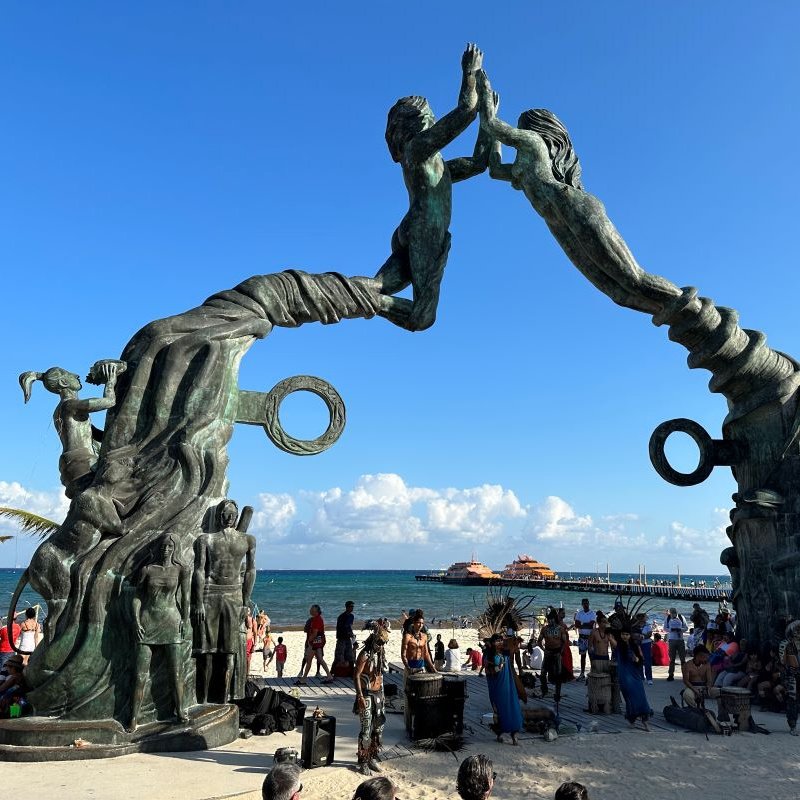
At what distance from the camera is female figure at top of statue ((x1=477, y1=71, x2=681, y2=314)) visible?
1159cm

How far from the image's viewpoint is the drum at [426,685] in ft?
26.3

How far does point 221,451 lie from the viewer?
907 centimetres

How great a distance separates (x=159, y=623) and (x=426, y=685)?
10.1 feet

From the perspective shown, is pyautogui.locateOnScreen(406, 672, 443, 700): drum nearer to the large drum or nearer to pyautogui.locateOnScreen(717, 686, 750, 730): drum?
the large drum

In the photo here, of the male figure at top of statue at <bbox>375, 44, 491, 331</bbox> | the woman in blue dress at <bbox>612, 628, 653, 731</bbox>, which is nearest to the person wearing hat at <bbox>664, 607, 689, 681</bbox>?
the woman in blue dress at <bbox>612, 628, 653, 731</bbox>

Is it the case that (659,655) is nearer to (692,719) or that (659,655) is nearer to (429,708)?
(692,719)

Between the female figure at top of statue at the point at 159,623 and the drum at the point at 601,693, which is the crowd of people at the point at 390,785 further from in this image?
the drum at the point at 601,693

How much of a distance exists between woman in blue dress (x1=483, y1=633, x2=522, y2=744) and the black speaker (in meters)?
1.94

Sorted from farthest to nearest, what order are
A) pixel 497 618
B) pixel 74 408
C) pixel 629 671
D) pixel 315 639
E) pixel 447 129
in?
pixel 315 639 < pixel 447 129 < pixel 629 671 < pixel 74 408 < pixel 497 618

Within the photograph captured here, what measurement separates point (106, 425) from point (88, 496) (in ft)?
4.04

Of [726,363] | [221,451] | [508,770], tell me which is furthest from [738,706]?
[221,451]

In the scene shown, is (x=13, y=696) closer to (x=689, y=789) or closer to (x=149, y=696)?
(x=149, y=696)

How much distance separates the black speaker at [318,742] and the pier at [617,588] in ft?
172

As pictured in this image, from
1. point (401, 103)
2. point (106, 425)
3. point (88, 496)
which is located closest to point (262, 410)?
point (106, 425)
